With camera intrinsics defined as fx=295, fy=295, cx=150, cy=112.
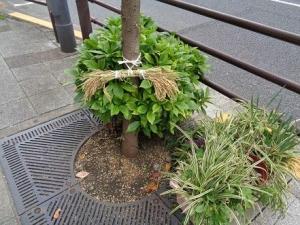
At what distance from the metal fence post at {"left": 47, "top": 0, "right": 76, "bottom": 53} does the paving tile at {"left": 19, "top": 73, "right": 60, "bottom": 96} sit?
71 cm

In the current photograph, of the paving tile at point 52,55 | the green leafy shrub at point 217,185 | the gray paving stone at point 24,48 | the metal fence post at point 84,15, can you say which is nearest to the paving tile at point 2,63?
the gray paving stone at point 24,48

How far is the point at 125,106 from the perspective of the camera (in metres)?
2.00

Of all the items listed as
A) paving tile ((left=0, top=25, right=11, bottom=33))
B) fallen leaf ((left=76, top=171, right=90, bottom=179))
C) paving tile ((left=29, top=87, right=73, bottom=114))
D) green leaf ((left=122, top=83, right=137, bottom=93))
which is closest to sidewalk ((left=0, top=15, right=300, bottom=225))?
paving tile ((left=29, top=87, right=73, bottom=114))

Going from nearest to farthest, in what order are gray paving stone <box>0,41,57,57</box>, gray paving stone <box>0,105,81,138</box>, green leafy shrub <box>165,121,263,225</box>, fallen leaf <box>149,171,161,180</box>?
green leafy shrub <box>165,121,263,225</box>
fallen leaf <box>149,171,161,180</box>
gray paving stone <box>0,105,81,138</box>
gray paving stone <box>0,41,57,57</box>

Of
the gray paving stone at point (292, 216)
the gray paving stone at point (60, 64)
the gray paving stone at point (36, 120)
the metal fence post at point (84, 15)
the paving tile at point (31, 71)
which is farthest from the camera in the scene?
the gray paving stone at point (60, 64)

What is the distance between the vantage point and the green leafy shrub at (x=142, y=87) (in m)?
1.98

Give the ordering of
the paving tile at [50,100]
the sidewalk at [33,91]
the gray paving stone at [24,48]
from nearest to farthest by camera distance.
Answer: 1. the sidewalk at [33,91]
2. the paving tile at [50,100]
3. the gray paving stone at [24,48]

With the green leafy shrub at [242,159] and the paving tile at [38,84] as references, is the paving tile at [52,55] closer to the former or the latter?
the paving tile at [38,84]

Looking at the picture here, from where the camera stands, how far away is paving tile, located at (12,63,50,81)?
12.0 ft

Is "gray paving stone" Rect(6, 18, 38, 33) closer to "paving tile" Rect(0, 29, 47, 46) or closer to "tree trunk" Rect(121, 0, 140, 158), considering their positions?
"paving tile" Rect(0, 29, 47, 46)

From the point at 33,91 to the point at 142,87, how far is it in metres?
1.93

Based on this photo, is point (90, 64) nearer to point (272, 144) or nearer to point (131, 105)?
point (131, 105)

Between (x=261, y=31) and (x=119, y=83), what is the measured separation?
105 centimetres

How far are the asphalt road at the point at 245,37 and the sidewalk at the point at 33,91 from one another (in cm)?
88
